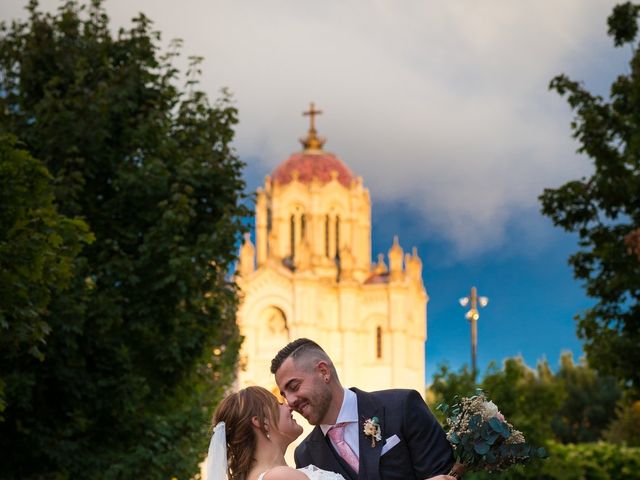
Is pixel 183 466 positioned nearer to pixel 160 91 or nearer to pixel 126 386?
pixel 126 386

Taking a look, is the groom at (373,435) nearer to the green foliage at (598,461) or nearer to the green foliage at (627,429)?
the green foliage at (598,461)

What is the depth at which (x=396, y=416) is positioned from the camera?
673 cm

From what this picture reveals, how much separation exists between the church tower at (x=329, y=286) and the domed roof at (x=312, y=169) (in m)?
0.10

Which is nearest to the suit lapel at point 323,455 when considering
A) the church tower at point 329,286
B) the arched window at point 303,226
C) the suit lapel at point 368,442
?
the suit lapel at point 368,442

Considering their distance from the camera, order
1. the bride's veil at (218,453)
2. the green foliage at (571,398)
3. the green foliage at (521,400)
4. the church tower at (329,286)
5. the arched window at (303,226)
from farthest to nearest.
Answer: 1. the arched window at (303,226)
2. the church tower at (329,286)
3. the green foliage at (571,398)
4. the green foliage at (521,400)
5. the bride's veil at (218,453)

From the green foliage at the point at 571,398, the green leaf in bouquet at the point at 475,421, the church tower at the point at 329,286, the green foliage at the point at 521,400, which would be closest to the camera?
the green leaf in bouquet at the point at 475,421

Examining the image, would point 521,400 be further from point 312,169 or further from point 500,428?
point 312,169

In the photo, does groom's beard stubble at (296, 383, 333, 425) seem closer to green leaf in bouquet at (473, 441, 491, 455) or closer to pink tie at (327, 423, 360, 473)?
pink tie at (327, 423, 360, 473)

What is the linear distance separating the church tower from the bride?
274 ft

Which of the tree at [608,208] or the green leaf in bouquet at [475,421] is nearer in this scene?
the green leaf in bouquet at [475,421]

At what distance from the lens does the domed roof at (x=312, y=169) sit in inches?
3927

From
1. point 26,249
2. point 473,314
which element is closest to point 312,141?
point 473,314

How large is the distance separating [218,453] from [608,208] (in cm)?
1698

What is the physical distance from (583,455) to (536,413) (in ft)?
35.2
